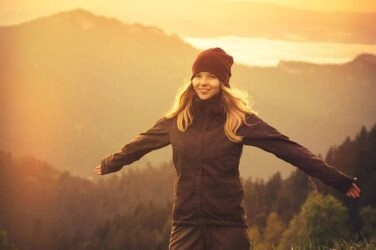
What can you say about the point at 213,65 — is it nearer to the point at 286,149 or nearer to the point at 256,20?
the point at 286,149

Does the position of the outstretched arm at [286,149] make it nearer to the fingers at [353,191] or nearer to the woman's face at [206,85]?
the fingers at [353,191]

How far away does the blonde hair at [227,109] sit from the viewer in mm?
3592

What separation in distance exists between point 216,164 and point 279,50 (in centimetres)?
12110

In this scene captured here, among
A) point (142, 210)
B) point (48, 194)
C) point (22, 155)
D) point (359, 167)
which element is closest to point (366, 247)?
point (359, 167)

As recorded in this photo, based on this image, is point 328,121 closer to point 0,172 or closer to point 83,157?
point 83,157

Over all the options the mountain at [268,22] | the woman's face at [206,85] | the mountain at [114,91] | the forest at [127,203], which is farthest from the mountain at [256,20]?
the woman's face at [206,85]

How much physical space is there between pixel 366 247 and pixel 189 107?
5.57ft

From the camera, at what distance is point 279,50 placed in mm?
122750

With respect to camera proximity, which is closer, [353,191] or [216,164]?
[216,164]

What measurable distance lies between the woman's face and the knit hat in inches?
1.2

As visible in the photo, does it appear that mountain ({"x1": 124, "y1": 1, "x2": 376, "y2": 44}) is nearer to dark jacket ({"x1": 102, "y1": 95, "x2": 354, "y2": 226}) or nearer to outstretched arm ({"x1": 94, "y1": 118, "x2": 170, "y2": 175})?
outstretched arm ({"x1": 94, "y1": 118, "x2": 170, "y2": 175})

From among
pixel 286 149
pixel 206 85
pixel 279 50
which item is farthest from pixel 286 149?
pixel 279 50

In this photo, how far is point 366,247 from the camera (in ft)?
14.9

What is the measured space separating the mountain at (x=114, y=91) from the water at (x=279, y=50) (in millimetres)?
2408
